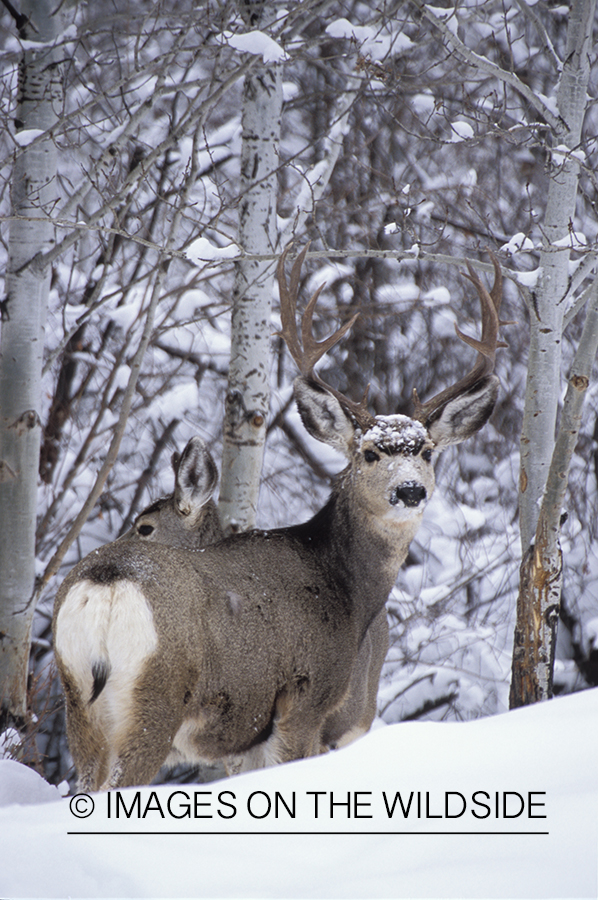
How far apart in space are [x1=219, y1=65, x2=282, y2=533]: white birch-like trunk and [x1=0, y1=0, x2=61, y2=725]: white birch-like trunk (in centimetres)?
118

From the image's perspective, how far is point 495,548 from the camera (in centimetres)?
747

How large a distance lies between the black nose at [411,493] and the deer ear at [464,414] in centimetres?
55

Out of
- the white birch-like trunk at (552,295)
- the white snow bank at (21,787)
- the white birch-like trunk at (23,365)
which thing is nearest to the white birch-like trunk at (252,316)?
the white birch-like trunk at (23,365)

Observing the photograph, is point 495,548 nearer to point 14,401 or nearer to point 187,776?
point 187,776

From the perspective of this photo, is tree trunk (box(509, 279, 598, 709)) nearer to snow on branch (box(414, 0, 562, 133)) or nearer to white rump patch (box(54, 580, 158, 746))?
snow on branch (box(414, 0, 562, 133))

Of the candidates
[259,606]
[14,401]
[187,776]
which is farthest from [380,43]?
[187,776]

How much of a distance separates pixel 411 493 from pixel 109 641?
1544 millimetres

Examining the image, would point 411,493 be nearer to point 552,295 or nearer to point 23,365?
point 552,295

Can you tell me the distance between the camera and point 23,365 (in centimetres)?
483

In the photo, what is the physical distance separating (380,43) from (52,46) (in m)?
1.94

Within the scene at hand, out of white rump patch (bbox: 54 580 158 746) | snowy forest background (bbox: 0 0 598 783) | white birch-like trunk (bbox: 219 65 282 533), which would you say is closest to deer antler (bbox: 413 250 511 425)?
white birch-like trunk (bbox: 219 65 282 533)

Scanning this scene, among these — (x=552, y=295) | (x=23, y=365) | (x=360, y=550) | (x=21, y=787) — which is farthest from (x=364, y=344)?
(x=21, y=787)

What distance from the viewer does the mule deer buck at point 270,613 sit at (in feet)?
9.55

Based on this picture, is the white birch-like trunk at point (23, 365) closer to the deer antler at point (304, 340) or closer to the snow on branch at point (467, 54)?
the deer antler at point (304, 340)
